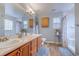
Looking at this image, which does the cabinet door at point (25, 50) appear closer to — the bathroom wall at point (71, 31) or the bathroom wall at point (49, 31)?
the bathroom wall at point (49, 31)

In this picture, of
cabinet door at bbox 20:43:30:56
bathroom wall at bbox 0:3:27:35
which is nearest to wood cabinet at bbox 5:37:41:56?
cabinet door at bbox 20:43:30:56

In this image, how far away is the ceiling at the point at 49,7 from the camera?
6.99ft

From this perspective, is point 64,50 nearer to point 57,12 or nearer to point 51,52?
point 51,52

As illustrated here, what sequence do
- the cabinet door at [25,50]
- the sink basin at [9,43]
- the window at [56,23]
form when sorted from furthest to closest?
1. the window at [56,23]
2. the cabinet door at [25,50]
3. the sink basin at [9,43]

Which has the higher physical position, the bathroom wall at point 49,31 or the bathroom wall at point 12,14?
the bathroom wall at point 12,14

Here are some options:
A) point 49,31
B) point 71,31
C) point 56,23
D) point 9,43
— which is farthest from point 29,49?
point 71,31

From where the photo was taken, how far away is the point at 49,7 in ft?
7.07

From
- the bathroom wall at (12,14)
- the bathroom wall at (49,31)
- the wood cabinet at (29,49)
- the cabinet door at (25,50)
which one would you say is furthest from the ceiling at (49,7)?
the cabinet door at (25,50)

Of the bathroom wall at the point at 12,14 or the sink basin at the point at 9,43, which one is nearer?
the sink basin at the point at 9,43

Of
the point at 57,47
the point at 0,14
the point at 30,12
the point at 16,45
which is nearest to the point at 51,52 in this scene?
the point at 57,47

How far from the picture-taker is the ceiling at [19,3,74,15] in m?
2.13

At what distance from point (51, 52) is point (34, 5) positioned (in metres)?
0.86

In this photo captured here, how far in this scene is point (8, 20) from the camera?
2068mm

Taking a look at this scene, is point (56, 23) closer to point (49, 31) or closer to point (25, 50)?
point (49, 31)
